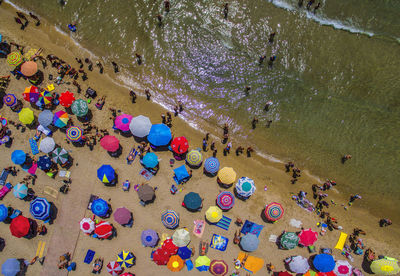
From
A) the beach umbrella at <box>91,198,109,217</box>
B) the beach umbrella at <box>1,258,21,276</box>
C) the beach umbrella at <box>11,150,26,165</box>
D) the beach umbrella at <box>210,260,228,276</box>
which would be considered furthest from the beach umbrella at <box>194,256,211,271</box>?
the beach umbrella at <box>11,150,26,165</box>

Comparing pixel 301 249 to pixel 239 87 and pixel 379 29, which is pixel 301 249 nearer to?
pixel 239 87

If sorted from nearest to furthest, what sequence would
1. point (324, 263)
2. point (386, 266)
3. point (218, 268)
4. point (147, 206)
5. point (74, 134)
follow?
point (324, 263)
point (386, 266)
point (218, 268)
point (74, 134)
point (147, 206)

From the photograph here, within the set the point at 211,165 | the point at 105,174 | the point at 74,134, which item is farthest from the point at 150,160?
the point at 74,134

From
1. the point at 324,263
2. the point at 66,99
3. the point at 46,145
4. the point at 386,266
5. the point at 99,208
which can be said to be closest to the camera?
the point at 324,263

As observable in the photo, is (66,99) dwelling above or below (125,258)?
above

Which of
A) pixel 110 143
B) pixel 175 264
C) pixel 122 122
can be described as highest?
pixel 122 122

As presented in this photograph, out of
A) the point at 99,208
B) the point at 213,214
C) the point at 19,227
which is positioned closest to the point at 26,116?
the point at 19,227

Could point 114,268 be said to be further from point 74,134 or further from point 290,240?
point 290,240

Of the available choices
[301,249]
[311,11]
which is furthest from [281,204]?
[311,11]

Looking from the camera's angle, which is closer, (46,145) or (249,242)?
(249,242)
